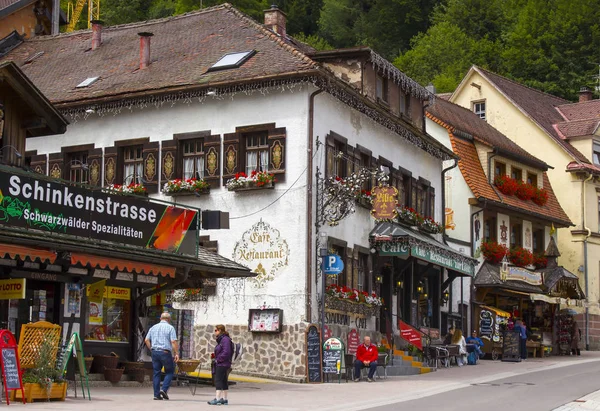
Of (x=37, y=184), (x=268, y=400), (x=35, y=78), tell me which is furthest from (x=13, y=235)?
(x=35, y=78)

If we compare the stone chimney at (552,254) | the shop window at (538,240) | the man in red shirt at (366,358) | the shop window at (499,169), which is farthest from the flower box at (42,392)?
the shop window at (538,240)

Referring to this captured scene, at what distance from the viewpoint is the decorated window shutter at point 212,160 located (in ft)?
99.8

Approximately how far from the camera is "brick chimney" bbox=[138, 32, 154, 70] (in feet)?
108

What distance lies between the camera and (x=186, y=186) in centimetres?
3048

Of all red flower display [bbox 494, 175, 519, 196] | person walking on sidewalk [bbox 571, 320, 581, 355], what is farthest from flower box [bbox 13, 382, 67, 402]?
person walking on sidewalk [bbox 571, 320, 581, 355]

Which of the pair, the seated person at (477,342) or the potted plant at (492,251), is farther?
the potted plant at (492,251)

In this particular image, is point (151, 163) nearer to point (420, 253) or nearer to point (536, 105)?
point (420, 253)

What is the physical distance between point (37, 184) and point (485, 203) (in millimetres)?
25007

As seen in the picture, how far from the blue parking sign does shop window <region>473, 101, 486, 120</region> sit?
26.2 meters

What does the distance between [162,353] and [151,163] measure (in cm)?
1252

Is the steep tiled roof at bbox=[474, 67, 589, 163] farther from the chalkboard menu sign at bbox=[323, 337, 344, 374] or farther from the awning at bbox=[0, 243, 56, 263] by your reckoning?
the awning at bbox=[0, 243, 56, 263]

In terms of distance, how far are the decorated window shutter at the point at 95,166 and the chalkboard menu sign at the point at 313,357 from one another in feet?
28.2

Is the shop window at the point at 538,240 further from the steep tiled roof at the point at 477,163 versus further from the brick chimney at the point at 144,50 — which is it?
the brick chimney at the point at 144,50

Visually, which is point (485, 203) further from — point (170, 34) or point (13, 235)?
point (13, 235)
